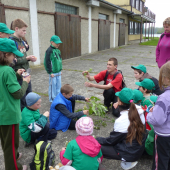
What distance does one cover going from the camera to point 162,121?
5.95 feet

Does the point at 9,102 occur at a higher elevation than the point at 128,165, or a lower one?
higher

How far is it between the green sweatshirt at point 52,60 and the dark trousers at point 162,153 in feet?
10.1

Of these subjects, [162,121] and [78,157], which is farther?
[78,157]

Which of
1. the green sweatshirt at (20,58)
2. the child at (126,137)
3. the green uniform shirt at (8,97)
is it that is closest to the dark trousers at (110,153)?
the child at (126,137)

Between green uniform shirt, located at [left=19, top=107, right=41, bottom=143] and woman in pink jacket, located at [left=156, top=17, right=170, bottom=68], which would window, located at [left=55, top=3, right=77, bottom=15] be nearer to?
woman in pink jacket, located at [left=156, top=17, right=170, bottom=68]

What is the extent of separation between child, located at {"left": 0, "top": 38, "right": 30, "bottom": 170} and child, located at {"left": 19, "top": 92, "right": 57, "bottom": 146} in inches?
14.7

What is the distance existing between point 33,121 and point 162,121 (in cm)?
164

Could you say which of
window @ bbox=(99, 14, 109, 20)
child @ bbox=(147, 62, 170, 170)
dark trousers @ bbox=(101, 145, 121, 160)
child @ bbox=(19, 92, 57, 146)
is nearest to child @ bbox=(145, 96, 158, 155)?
child @ bbox=(147, 62, 170, 170)

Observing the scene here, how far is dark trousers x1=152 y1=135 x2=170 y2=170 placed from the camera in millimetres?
1959

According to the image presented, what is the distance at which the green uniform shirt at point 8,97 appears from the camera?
6.35ft

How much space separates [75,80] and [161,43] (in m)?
3.17

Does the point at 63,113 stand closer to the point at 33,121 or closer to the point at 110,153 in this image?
the point at 33,121

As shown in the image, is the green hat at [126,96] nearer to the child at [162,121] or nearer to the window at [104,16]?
the child at [162,121]

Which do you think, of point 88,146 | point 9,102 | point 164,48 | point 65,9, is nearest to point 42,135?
point 9,102
